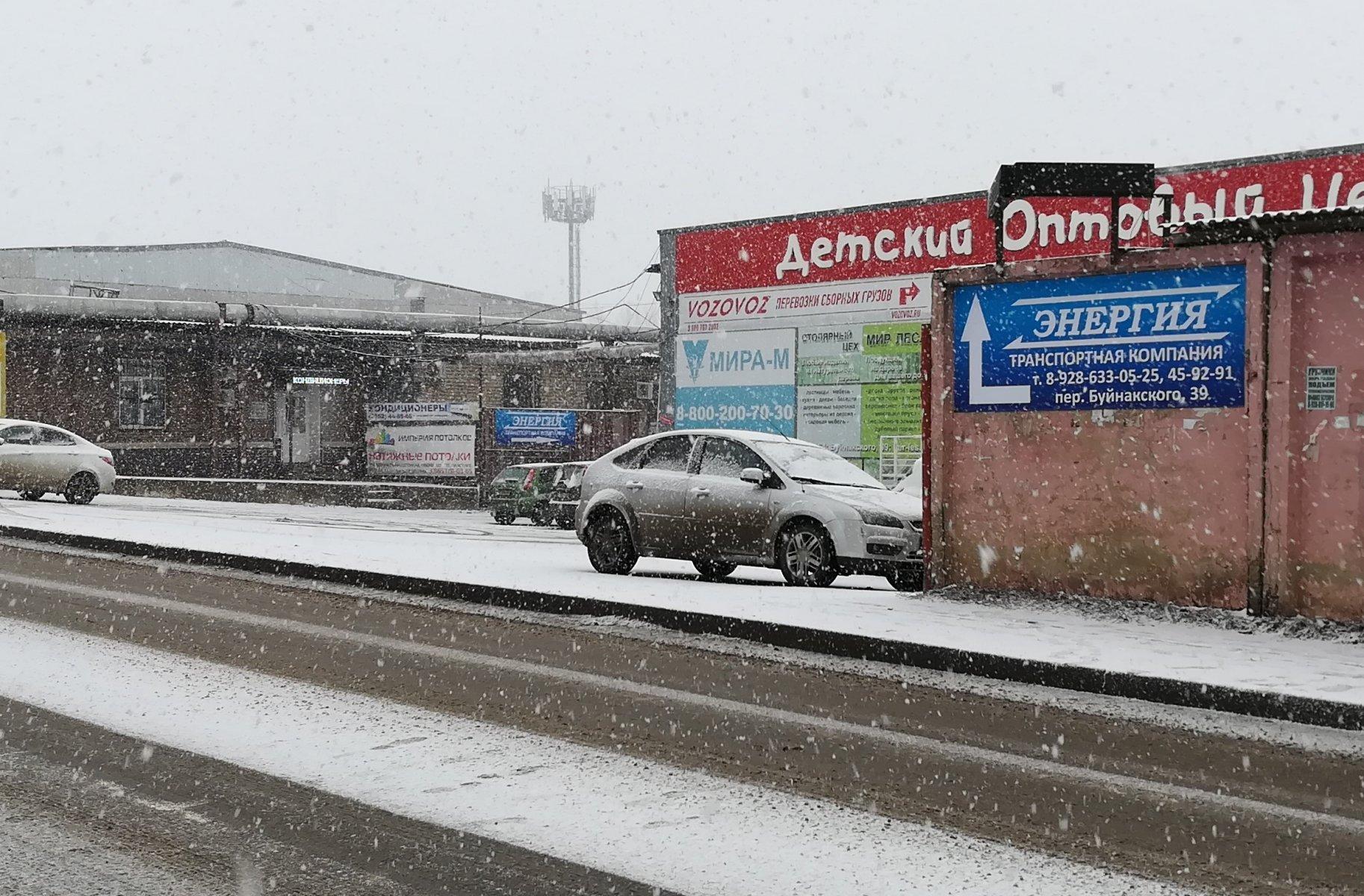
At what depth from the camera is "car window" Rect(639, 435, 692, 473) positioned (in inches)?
579

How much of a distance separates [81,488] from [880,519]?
19.5 m

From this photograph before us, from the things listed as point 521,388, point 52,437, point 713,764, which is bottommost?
point 713,764

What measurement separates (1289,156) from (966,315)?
12180 millimetres

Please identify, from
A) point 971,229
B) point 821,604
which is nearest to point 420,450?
point 971,229

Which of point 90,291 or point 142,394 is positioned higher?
point 90,291

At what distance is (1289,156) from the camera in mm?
21766

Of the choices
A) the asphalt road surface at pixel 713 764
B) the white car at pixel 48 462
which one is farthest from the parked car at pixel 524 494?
the asphalt road surface at pixel 713 764

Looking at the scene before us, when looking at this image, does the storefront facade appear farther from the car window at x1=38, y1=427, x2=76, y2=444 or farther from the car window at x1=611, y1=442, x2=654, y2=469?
the car window at x1=38, y1=427, x2=76, y2=444

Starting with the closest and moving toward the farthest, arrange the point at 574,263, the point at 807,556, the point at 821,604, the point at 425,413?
the point at 821,604 → the point at 807,556 → the point at 425,413 → the point at 574,263

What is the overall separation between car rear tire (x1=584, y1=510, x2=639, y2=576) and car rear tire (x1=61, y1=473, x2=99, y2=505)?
16346 millimetres

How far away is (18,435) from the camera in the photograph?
27234 mm

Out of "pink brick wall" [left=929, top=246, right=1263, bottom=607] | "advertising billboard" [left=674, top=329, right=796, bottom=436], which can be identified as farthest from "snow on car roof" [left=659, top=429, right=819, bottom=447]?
"advertising billboard" [left=674, top=329, right=796, bottom=436]

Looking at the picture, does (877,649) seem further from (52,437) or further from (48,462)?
(52,437)

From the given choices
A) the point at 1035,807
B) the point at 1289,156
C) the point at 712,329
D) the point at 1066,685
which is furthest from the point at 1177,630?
the point at 712,329
